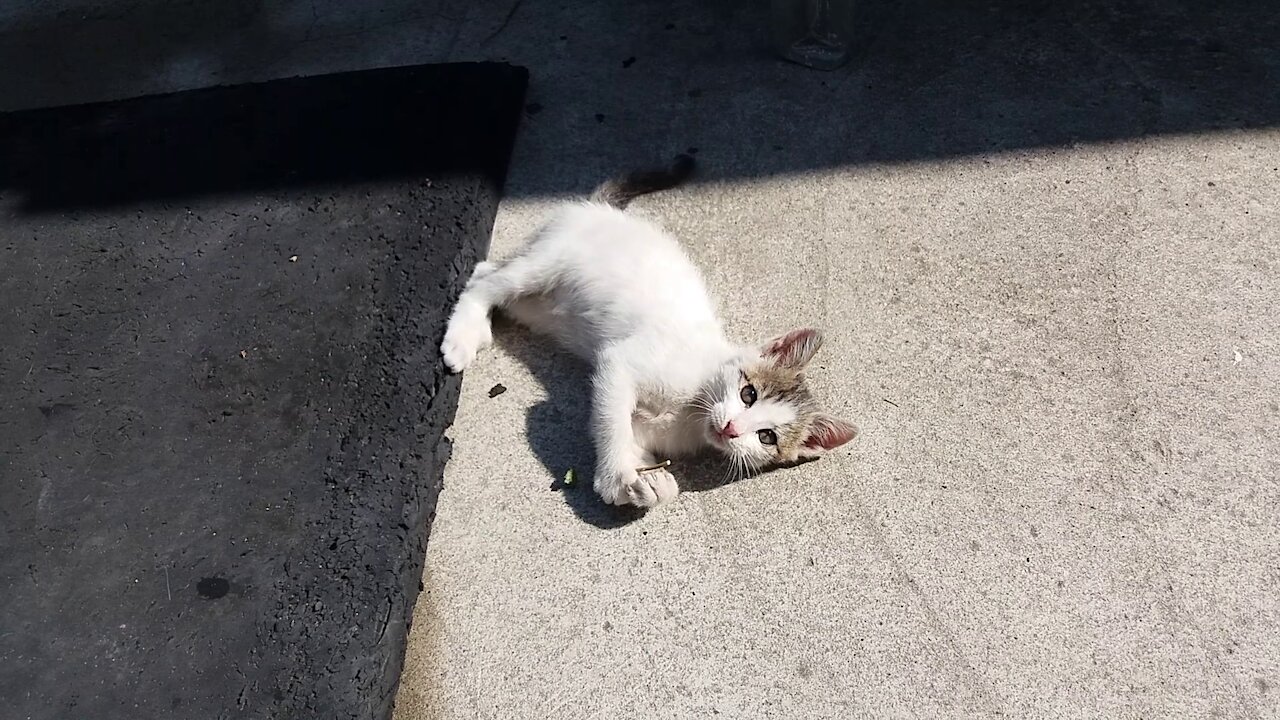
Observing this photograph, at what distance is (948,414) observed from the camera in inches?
128

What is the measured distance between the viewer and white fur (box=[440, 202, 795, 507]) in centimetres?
301

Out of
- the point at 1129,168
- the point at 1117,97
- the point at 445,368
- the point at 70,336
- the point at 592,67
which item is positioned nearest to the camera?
the point at 445,368

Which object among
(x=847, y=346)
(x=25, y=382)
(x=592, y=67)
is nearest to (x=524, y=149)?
(x=592, y=67)

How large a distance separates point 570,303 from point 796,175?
1.35 m

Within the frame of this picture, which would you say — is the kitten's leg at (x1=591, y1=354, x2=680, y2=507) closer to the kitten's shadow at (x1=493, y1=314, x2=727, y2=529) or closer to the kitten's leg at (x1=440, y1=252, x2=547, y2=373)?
the kitten's shadow at (x1=493, y1=314, x2=727, y2=529)

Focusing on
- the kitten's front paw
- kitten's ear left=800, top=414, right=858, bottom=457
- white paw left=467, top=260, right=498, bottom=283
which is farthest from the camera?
white paw left=467, top=260, right=498, bottom=283

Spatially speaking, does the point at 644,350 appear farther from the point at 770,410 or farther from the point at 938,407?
the point at 938,407

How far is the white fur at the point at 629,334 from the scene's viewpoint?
3.01 m

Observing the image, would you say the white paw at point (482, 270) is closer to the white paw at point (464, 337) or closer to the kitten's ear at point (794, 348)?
the white paw at point (464, 337)

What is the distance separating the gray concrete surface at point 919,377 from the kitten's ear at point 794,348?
348 mm

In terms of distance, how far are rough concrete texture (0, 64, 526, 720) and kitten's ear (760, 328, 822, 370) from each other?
3.95 ft

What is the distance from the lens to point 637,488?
293 cm

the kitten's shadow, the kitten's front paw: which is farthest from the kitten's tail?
the kitten's front paw

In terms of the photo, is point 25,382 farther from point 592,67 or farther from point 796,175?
point 796,175
